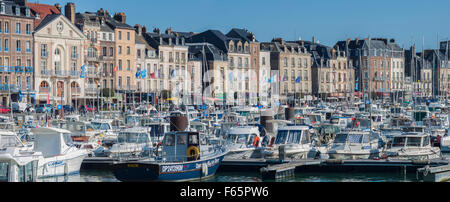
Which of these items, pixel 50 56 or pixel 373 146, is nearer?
pixel 373 146

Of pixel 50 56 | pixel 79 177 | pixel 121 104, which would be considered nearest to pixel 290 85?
pixel 121 104

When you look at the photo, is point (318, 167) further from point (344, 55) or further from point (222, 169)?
point (344, 55)

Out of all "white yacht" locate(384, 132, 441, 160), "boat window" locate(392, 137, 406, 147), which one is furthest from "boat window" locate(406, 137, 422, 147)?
"boat window" locate(392, 137, 406, 147)

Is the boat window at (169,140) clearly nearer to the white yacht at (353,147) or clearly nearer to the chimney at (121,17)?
the white yacht at (353,147)

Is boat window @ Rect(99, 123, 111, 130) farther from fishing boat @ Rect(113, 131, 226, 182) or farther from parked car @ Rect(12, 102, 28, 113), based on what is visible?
parked car @ Rect(12, 102, 28, 113)

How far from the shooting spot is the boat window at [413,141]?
34.8 meters

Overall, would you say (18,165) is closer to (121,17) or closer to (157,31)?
(121,17)

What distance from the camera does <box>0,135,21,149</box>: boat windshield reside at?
100ft

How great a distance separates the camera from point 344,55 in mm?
116500

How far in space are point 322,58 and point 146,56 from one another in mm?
36534

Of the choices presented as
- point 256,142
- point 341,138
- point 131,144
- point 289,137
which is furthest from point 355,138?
point 131,144

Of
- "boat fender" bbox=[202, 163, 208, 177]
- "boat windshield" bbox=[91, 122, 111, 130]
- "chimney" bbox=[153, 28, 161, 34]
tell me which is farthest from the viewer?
"chimney" bbox=[153, 28, 161, 34]

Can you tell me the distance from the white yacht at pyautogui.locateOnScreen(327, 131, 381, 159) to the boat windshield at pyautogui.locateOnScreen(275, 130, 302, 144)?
5.59ft
